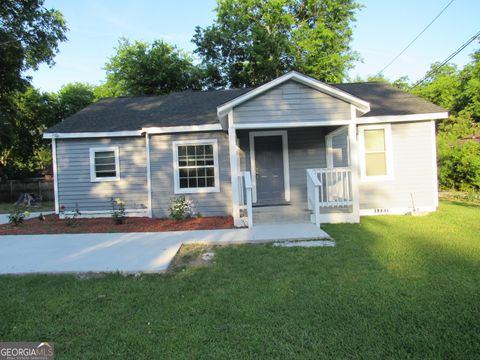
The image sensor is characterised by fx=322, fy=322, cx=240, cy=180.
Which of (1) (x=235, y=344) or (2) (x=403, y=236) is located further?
(2) (x=403, y=236)

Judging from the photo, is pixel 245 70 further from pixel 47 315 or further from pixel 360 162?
pixel 47 315

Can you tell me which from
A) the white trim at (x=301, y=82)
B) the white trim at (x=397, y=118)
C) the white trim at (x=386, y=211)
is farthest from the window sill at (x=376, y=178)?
Result: the white trim at (x=301, y=82)

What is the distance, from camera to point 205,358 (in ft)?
8.07

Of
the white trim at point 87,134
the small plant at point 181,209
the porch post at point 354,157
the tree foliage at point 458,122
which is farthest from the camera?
the tree foliage at point 458,122

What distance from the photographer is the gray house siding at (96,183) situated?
33.9 feet

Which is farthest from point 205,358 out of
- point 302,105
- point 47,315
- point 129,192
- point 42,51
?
point 42,51

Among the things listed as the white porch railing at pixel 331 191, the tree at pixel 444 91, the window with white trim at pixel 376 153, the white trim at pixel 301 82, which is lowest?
the white porch railing at pixel 331 191

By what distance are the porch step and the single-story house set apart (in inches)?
2.0

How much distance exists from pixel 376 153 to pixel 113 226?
7.65 m

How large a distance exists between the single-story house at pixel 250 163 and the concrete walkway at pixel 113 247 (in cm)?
164

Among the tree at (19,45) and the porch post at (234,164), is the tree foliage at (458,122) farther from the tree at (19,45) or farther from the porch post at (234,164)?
the tree at (19,45)

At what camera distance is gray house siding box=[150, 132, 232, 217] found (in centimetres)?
973

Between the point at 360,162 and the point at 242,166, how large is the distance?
3.50 metres

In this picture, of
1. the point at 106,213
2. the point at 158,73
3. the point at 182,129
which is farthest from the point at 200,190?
the point at 158,73
